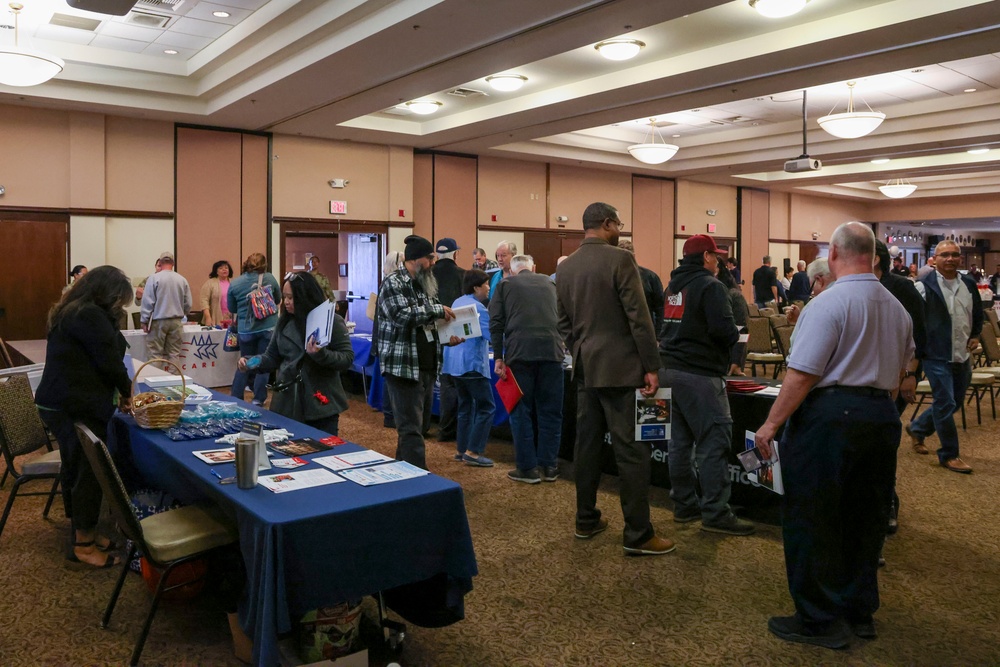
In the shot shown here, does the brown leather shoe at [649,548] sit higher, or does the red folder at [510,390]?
the red folder at [510,390]

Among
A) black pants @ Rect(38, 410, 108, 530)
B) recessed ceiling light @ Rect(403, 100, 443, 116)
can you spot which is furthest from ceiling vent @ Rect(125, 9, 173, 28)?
black pants @ Rect(38, 410, 108, 530)

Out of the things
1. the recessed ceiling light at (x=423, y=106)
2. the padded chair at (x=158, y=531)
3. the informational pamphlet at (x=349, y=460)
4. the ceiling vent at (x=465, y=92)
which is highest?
the ceiling vent at (x=465, y=92)

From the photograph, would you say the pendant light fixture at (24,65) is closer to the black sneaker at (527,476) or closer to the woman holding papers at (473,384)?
the woman holding papers at (473,384)

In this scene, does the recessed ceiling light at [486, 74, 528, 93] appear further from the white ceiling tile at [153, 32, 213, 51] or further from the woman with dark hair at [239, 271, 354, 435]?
the woman with dark hair at [239, 271, 354, 435]

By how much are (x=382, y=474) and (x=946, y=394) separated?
422 cm

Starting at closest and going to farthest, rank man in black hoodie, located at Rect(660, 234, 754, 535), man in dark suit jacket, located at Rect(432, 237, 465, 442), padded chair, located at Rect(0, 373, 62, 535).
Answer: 1. padded chair, located at Rect(0, 373, 62, 535)
2. man in black hoodie, located at Rect(660, 234, 754, 535)
3. man in dark suit jacket, located at Rect(432, 237, 465, 442)

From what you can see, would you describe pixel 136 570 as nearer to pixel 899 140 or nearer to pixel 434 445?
pixel 434 445

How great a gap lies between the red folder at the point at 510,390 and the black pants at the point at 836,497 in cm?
217

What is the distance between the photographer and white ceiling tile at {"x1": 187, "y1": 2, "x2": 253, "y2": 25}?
6.56m

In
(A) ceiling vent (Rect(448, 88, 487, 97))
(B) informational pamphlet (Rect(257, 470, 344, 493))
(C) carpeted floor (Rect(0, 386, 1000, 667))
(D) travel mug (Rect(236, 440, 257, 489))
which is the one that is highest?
(A) ceiling vent (Rect(448, 88, 487, 97))

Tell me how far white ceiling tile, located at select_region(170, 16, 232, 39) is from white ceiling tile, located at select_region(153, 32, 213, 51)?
13cm

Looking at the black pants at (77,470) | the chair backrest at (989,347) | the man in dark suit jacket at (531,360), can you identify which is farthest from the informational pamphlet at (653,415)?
the chair backrest at (989,347)

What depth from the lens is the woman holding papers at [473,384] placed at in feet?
16.5

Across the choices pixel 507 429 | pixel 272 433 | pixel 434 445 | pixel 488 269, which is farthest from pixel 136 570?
pixel 488 269
